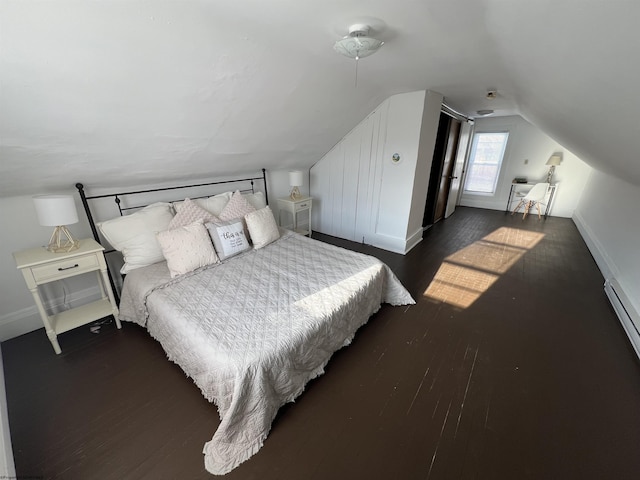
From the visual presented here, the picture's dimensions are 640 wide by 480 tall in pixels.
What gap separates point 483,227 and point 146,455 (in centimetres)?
546

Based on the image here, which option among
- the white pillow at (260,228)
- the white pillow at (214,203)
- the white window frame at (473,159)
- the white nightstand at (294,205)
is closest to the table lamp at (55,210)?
the white pillow at (214,203)

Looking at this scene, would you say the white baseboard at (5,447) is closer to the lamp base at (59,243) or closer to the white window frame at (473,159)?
the lamp base at (59,243)

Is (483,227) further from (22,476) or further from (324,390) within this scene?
(22,476)

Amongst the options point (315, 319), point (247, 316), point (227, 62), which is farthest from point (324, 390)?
point (227, 62)

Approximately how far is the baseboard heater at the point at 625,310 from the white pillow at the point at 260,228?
317 centimetres

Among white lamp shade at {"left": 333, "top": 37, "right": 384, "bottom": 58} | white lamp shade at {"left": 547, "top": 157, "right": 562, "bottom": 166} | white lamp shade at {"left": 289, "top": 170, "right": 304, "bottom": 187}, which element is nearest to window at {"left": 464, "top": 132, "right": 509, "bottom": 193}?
white lamp shade at {"left": 547, "top": 157, "right": 562, "bottom": 166}

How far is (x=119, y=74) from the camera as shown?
1.47 metres

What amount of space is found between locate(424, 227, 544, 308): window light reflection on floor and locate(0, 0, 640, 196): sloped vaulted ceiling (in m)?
1.53

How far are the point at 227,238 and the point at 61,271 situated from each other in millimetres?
1144

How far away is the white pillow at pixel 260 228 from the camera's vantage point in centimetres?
266

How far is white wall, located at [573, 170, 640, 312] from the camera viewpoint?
2.63 metres

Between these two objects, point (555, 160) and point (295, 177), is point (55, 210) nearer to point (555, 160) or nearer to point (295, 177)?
point (295, 177)

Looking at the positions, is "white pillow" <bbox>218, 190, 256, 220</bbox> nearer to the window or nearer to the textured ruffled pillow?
the textured ruffled pillow

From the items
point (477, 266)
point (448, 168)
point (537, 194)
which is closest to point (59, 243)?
point (477, 266)
